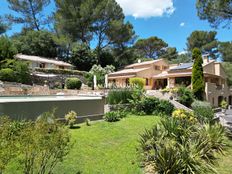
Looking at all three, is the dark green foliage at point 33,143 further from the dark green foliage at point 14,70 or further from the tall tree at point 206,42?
the tall tree at point 206,42

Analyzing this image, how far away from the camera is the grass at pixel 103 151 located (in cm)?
816

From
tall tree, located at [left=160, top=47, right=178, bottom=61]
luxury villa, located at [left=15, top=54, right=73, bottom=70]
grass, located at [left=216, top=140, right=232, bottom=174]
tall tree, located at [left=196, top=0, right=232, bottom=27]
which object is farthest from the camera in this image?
tall tree, located at [left=160, top=47, right=178, bottom=61]

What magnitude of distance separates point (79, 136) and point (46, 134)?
4884 millimetres

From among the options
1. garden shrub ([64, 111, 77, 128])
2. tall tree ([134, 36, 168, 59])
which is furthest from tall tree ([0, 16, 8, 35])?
garden shrub ([64, 111, 77, 128])

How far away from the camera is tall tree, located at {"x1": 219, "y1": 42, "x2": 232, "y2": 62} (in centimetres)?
5562

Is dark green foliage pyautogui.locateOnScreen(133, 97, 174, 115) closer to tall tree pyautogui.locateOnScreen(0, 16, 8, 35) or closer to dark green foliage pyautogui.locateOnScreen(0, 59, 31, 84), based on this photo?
dark green foliage pyautogui.locateOnScreen(0, 59, 31, 84)

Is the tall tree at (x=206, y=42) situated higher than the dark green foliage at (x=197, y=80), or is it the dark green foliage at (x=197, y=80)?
the tall tree at (x=206, y=42)

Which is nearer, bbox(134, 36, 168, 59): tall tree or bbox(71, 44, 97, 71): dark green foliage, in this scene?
bbox(71, 44, 97, 71): dark green foliage

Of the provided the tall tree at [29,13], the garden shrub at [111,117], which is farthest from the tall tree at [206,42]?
the garden shrub at [111,117]

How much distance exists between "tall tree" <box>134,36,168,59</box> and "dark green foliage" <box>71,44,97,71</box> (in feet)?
55.3

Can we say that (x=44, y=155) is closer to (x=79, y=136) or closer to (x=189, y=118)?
(x=79, y=136)

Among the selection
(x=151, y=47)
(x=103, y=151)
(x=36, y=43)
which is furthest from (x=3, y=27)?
(x=103, y=151)

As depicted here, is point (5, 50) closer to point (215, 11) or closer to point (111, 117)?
point (111, 117)

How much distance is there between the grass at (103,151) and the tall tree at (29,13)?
53.1m
